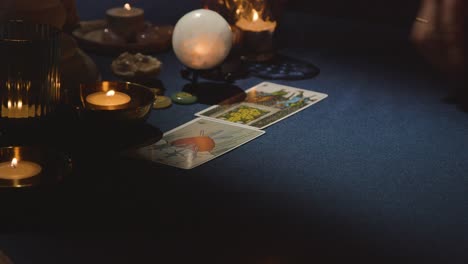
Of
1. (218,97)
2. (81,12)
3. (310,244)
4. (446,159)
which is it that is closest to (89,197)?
(310,244)

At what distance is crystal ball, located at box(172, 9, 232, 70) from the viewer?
6.96 feet

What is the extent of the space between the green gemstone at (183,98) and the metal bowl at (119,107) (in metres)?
0.24

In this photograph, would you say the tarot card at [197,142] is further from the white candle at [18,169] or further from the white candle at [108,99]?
the white candle at [18,169]

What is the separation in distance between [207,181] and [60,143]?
0.40m

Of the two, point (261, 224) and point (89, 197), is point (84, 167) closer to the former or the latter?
point (89, 197)

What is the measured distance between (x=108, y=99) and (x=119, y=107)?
0.05m

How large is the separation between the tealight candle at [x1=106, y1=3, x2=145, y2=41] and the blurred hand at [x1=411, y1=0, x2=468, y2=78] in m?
1.61

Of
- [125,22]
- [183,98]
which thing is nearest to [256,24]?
[125,22]

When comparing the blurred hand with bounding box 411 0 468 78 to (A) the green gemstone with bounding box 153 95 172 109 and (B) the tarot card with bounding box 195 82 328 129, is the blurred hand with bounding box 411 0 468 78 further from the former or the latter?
Result: (A) the green gemstone with bounding box 153 95 172 109

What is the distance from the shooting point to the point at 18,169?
1.43m

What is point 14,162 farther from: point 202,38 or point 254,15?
point 254,15

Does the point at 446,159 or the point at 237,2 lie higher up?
the point at 237,2

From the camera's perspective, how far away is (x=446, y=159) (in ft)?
5.97

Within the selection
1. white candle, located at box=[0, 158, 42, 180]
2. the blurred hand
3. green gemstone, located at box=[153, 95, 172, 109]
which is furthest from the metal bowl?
the blurred hand
